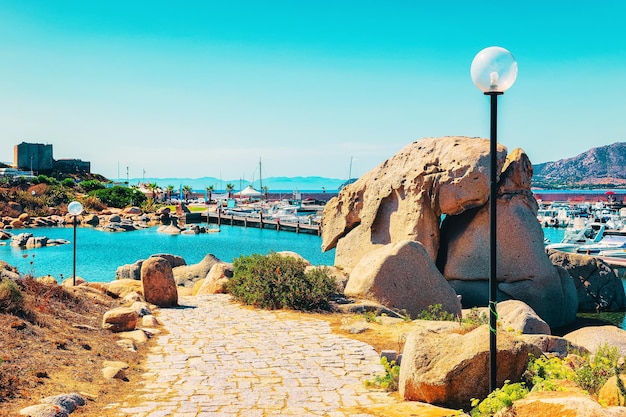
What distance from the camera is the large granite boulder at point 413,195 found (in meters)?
18.0

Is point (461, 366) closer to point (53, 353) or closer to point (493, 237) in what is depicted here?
point (493, 237)

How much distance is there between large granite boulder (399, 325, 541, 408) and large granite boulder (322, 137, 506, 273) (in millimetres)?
11466

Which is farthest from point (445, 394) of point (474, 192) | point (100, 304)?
point (474, 192)

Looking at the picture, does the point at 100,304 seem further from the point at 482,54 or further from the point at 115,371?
the point at 482,54

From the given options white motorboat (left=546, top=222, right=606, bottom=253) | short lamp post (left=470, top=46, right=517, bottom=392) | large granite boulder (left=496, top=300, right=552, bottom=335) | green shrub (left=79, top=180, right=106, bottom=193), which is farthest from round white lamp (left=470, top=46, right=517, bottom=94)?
green shrub (left=79, top=180, right=106, bottom=193)

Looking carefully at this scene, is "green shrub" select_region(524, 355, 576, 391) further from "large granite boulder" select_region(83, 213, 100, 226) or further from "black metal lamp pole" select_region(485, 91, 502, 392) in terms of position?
"large granite boulder" select_region(83, 213, 100, 226)

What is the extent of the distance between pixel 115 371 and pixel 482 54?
574cm

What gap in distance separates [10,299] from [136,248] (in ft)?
132

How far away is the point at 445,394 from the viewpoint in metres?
6.65

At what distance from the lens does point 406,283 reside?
13562 mm

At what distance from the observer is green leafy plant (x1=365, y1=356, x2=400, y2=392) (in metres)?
7.57

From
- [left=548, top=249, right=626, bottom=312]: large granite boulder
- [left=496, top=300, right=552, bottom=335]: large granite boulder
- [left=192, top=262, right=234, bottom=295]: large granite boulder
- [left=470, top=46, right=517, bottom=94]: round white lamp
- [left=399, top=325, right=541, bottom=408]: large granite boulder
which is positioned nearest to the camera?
[left=470, top=46, right=517, bottom=94]: round white lamp

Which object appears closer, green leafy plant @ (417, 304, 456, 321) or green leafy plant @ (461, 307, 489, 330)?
green leafy plant @ (461, 307, 489, 330)

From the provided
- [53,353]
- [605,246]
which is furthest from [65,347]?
[605,246]
